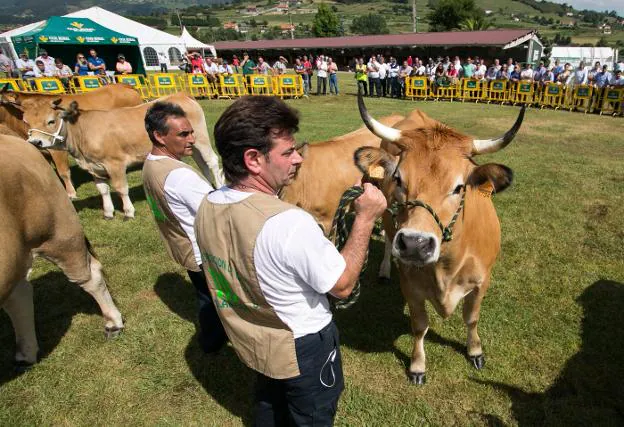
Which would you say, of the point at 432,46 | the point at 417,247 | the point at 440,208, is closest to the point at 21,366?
the point at 417,247

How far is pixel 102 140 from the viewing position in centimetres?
624

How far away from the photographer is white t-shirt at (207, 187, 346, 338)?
1.50 metres

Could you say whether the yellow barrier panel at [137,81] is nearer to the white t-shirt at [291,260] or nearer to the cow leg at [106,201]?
the cow leg at [106,201]

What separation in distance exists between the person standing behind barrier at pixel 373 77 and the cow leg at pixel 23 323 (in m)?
19.7

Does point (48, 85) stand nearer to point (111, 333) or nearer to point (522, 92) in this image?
point (111, 333)

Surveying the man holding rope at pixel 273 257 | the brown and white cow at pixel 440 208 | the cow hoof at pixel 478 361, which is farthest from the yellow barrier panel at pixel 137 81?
the man holding rope at pixel 273 257

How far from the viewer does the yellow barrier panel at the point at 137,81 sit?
18.6 meters

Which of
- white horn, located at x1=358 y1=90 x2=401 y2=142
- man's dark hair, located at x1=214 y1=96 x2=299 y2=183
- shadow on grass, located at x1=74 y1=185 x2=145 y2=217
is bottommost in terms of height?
shadow on grass, located at x1=74 y1=185 x2=145 y2=217

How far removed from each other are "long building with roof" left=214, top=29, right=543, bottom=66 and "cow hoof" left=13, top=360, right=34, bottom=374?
34.7 m

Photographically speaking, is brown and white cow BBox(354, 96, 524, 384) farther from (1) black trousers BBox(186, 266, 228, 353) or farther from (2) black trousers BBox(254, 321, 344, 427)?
(1) black trousers BBox(186, 266, 228, 353)

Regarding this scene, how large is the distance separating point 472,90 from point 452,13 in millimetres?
44770

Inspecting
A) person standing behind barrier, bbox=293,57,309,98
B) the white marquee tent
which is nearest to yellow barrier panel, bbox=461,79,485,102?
person standing behind barrier, bbox=293,57,309,98

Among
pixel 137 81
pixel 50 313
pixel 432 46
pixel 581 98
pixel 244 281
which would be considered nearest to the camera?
pixel 244 281

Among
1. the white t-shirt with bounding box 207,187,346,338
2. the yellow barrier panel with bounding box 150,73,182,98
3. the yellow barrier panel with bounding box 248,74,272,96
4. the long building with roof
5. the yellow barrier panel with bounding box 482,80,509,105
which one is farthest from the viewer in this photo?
the long building with roof
